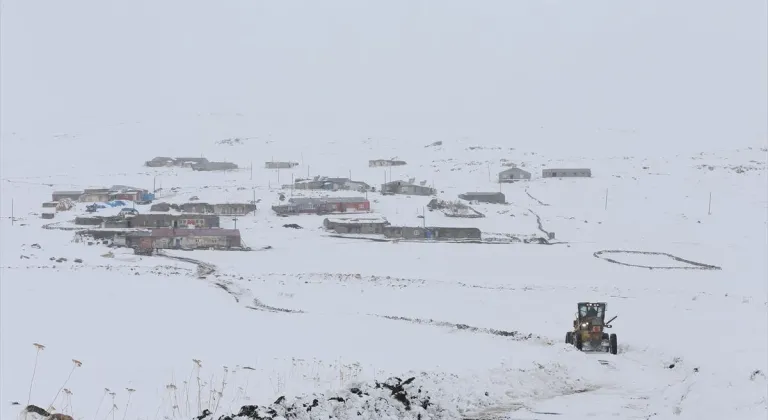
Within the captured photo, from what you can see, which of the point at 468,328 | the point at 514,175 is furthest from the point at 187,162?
the point at 468,328

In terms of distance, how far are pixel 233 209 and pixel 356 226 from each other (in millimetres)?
12117

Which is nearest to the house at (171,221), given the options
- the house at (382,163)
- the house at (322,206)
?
the house at (322,206)

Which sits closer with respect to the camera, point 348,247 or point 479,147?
point 348,247

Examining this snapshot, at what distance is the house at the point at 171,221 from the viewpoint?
151 feet

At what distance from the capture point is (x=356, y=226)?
44.6 meters

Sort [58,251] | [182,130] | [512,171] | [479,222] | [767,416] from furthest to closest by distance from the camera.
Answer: [182,130] < [512,171] < [479,222] < [58,251] < [767,416]

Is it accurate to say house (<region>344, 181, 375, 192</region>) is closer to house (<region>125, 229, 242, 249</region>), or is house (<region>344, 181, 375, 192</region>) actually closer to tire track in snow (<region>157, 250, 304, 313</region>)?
house (<region>125, 229, 242, 249</region>)

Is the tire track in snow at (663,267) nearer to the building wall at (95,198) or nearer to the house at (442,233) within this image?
the house at (442,233)

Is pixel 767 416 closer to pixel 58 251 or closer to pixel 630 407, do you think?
pixel 630 407

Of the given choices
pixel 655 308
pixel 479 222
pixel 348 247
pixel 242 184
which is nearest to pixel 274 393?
pixel 655 308

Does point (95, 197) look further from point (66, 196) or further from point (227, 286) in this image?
point (227, 286)

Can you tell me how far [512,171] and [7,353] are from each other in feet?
198

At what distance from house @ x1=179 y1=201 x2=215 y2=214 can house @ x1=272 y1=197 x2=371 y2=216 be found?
495 cm

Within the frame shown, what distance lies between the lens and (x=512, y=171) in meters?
68.1
